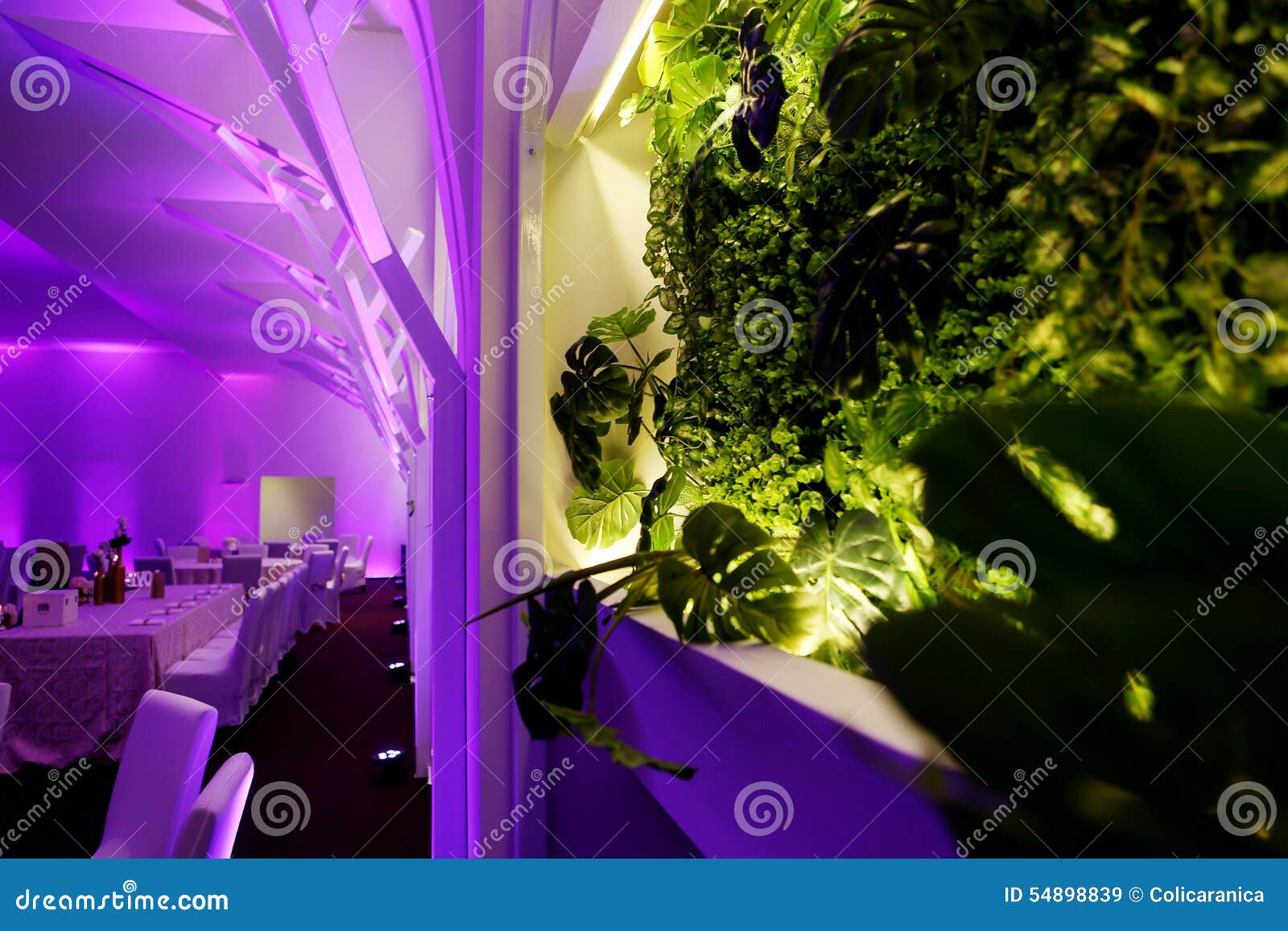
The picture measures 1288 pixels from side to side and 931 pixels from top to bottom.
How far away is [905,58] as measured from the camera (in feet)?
2.43

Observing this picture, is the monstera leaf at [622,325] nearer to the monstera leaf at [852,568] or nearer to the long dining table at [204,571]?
the monstera leaf at [852,568]

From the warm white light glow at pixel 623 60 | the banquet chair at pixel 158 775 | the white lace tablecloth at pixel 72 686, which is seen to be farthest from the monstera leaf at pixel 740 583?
the white lace tablecloth at pixel 72 686

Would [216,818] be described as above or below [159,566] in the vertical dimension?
below

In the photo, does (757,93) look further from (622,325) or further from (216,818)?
(216,818)

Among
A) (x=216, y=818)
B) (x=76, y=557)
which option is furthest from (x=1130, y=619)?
(x=76, y=557)

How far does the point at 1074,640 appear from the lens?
527 mm

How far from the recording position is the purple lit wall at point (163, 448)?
45.0ft

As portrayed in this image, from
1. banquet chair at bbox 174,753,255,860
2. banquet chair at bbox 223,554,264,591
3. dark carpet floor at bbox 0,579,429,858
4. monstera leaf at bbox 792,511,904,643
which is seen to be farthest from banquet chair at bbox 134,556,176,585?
monstera leaf at bbox 792,511,904,643

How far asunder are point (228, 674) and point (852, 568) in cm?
600

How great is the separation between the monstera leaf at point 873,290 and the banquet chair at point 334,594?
11776mm

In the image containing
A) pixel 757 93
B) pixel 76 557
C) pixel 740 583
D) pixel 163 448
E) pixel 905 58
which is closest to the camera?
pixel 905 58
